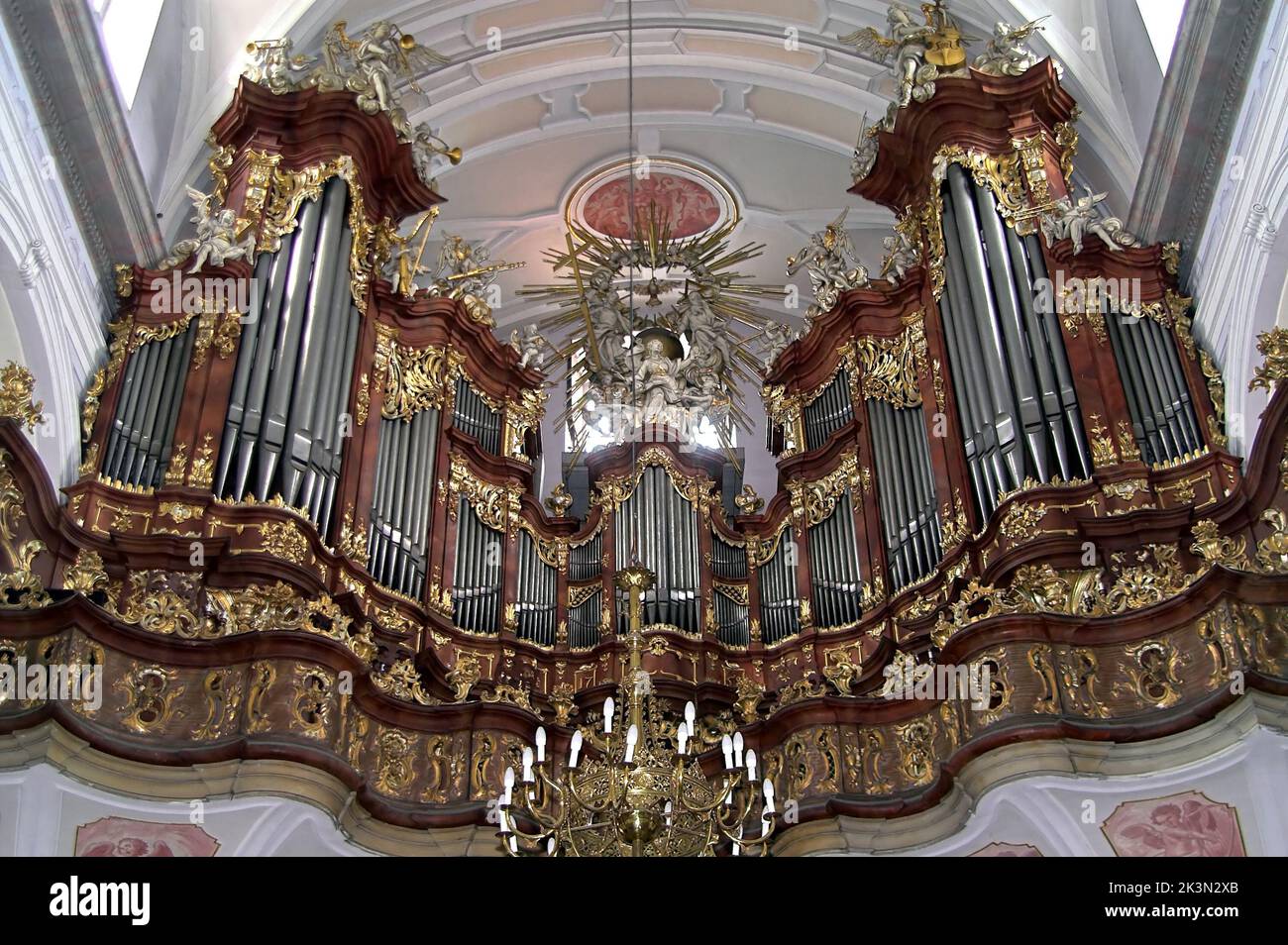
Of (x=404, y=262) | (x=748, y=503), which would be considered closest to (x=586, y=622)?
(x=748, y=503)

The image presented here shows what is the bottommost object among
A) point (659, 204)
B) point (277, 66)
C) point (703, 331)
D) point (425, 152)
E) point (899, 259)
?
point (899, 259)

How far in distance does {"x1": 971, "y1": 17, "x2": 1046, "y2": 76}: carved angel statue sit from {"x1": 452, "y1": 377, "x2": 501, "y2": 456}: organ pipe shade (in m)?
5.65

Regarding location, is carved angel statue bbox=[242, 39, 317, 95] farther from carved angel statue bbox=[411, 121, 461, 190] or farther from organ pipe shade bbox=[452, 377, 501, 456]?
organ pipe shade bbox=[452, 377, 501, 456]

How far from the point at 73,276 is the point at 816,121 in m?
8.50

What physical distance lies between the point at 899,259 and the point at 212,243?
6489mm

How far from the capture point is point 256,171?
13328mm

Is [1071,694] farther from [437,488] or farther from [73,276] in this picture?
[73,276]

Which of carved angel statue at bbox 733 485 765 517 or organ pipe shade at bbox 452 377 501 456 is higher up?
organ pipe shade at bbox 452 377 501 456

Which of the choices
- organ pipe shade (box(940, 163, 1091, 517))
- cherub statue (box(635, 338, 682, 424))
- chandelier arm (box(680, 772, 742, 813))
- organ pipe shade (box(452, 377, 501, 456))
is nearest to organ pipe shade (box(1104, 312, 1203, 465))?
organ pipe shade (box(940, 163, 1091, 517))

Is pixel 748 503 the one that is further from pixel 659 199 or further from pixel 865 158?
pixel 659 199

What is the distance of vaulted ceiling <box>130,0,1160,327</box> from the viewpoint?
14.4 m

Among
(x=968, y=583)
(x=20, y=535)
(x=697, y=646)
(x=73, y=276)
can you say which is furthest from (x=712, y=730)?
(x=73, y=276)

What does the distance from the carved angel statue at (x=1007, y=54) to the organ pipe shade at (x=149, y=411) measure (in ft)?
25.1

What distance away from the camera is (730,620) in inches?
509
